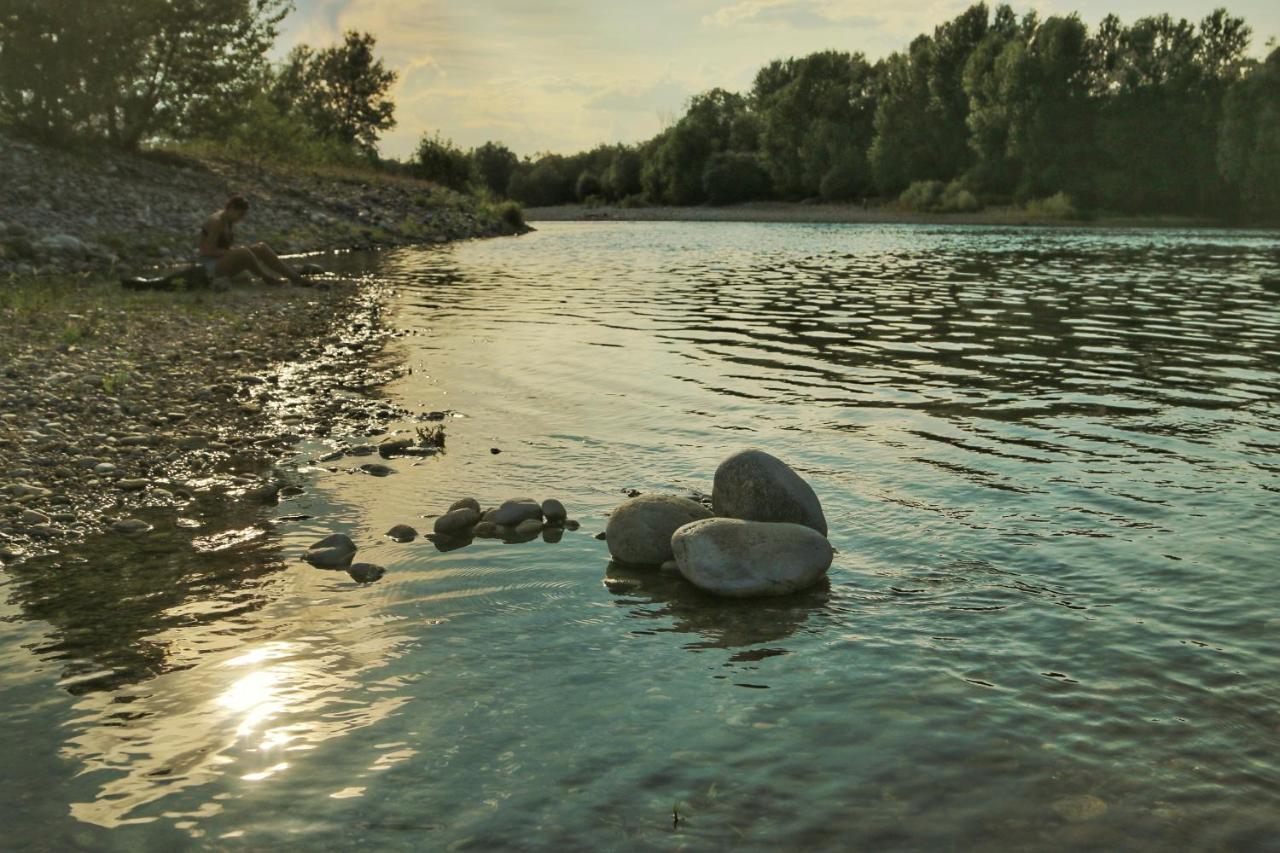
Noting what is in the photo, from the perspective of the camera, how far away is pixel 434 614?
731 centimetres

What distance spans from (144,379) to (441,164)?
68133 millimetres

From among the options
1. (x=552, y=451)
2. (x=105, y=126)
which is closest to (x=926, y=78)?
(x=105, y=126)

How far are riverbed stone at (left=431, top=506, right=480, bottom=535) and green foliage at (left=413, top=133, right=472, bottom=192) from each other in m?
72.2

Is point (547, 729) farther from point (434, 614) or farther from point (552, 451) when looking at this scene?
point (552, 451)

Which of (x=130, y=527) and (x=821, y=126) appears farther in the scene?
(x=821, y=126)

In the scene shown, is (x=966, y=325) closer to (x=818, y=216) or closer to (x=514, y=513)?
(x=514, y=513)

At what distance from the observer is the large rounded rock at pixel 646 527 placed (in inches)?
328

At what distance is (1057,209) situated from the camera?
8988cm

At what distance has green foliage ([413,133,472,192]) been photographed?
78.7m

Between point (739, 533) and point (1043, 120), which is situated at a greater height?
point (1043, 120)

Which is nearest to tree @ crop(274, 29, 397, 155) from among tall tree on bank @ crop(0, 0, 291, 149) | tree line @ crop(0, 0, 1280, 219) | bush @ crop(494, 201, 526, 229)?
tree line @ crop(0, 0, 1280, 219)

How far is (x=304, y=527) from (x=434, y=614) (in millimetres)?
2315

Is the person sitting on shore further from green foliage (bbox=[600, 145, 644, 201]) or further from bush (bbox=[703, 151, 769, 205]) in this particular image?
green foliage (bbox=[600, 145, 644, 201])

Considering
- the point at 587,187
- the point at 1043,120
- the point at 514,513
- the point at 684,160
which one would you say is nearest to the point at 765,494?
the point at 514,513
